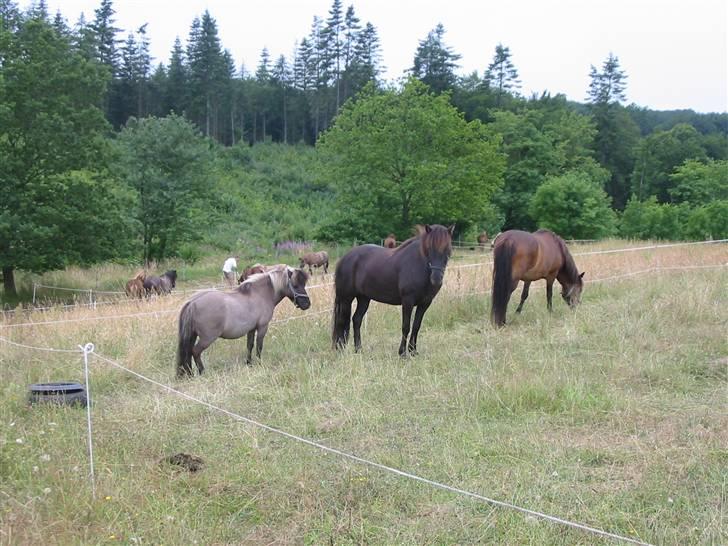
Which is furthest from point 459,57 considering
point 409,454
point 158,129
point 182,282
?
point 409,454

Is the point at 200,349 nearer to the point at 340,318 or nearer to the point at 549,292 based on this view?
the point at 340,318

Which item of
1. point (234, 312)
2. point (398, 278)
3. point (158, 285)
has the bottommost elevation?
point (158, 285)

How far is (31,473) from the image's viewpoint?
415 cm

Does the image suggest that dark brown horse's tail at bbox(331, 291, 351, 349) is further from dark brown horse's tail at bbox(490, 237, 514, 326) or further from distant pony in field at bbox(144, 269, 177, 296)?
distant pony in field at bbox(144, 269, 177, 296)

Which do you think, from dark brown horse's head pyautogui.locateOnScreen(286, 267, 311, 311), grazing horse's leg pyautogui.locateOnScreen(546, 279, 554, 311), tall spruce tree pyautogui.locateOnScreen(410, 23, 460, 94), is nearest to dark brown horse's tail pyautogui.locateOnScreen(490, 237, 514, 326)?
grazing horse's leg pyautogui.locateOnScreen(546, 279, 554, 311)

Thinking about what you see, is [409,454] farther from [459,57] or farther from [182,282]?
[459,57]

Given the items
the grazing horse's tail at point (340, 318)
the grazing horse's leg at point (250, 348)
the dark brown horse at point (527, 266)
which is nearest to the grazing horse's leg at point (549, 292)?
the dark brown horse at point (527, 266)

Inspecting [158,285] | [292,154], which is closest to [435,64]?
[292,154]

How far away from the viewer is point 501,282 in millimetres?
9516

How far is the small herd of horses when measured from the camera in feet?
24.0

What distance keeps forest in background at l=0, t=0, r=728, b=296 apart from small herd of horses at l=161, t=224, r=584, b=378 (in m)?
13.9

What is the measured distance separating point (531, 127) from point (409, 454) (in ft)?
165

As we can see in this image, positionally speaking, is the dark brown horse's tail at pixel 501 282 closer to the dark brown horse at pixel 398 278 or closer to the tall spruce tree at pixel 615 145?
the dark brown horse at pixel 398 278

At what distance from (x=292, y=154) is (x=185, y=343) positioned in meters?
50.8
